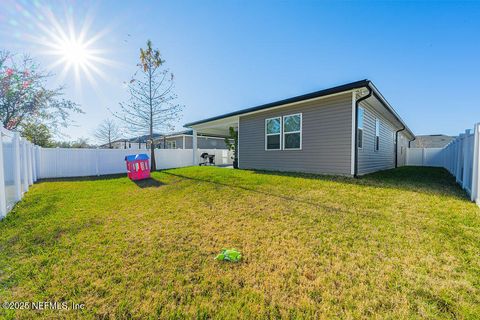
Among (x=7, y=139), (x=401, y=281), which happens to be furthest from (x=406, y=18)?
(x=7, y=139)

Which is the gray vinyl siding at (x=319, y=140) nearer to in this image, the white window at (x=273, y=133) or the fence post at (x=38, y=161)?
the white window at (x=273, y=133)

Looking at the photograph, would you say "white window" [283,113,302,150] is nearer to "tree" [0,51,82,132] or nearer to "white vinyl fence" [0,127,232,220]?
"white vinyl fence" [0,127,232,220]

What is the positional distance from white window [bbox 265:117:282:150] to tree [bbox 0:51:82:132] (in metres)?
15.5

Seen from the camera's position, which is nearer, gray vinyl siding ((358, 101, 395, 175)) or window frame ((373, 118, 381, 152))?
gray vinyl siding ((358, 101, 395, 175))

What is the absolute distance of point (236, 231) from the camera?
3205mm

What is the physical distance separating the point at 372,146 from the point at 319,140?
3016 millimetres

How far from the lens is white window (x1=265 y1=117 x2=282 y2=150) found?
349 inches

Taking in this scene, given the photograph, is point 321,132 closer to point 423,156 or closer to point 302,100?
point 302,100

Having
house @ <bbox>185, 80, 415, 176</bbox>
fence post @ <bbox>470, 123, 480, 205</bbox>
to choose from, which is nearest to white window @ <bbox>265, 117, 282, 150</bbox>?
house @ <bbox>185, 80, 415, 176</bbox>

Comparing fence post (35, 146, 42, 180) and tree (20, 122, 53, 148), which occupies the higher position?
tree (20, 122, 53, 148)

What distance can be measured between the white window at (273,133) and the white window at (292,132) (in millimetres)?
299

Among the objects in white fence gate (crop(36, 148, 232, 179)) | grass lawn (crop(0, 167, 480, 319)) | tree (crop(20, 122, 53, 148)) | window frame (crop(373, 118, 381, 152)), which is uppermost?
tree (crop(20, 122, 53, 148))

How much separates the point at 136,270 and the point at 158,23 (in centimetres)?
818

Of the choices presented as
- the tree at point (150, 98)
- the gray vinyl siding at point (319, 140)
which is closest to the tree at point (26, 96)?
the tree at point (150, 98)
